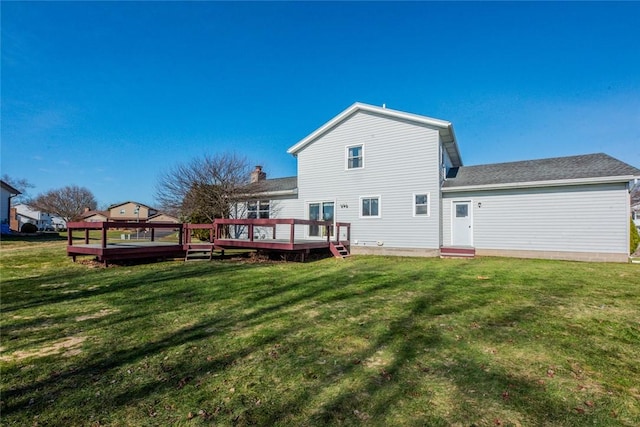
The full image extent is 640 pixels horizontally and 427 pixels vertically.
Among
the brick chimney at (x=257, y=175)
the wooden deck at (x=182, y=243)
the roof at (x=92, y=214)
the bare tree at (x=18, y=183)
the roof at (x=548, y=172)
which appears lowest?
the wooden deck at (x=182, y=243)

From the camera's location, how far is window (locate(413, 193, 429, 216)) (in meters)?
12.8

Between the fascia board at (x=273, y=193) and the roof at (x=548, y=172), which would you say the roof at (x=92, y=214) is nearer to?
the fascia board at (x=273, y=193)

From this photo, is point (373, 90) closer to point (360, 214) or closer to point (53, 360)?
point (360, 214)

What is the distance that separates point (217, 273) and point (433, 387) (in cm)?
715

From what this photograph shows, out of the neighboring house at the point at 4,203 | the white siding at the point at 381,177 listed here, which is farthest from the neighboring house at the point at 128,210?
the white siding at the point at 381,177

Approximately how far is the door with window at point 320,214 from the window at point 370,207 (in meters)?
1.55

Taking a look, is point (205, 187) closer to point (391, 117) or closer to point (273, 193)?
point (273, 193)

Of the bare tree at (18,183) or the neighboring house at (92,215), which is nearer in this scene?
the bare tree at (18,183)

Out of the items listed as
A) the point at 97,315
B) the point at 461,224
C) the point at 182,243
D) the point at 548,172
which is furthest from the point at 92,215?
the point at 548,172

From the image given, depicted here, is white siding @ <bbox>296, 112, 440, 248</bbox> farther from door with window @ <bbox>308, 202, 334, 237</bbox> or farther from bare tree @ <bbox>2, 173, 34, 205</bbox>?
bare tree @ <bbox>2, 173, 34, 205</bbox>

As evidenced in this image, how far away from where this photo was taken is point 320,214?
49.5ft

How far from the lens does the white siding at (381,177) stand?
12.7 meters

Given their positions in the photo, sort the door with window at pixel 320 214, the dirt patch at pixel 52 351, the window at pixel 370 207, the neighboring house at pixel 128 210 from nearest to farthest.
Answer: the dirt patch at pixel 52 351 → the window at pixel 370 207 → the door with window at pixel 320 214 → the neighboring house at pixel 128 210

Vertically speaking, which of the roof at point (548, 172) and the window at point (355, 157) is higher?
the window at point (355, 157)
